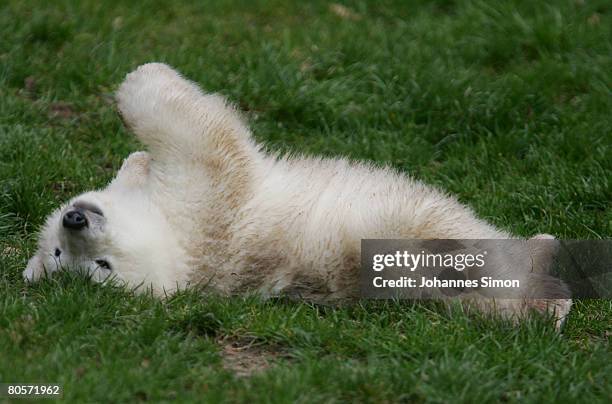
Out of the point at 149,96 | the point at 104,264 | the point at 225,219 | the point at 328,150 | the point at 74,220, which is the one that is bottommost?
the point at 104,264

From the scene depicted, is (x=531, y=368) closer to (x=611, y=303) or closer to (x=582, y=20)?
(x=611, y=303)

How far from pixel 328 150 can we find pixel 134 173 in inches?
77.8

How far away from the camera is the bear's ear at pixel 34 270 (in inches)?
224

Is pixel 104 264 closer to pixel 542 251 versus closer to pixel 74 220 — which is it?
pixel 74 220

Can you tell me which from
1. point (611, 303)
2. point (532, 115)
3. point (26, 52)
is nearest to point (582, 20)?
point (532, 115)

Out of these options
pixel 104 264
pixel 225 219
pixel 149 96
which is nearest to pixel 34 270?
pixel 104 264

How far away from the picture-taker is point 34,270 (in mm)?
5723

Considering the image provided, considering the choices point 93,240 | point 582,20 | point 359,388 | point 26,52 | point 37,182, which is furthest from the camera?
point 582,20

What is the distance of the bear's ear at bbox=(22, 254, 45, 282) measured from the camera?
569cm

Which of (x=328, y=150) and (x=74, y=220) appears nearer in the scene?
(x=74, y=220)

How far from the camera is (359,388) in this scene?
15.5ft

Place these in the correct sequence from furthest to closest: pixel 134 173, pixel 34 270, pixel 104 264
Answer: pixel 134 173
pixel 34 270
pixel 104 264

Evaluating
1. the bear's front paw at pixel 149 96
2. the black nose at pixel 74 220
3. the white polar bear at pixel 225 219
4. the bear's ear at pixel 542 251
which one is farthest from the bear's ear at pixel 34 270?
the bear's ear at pixel 542 251

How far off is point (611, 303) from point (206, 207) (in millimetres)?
2368
